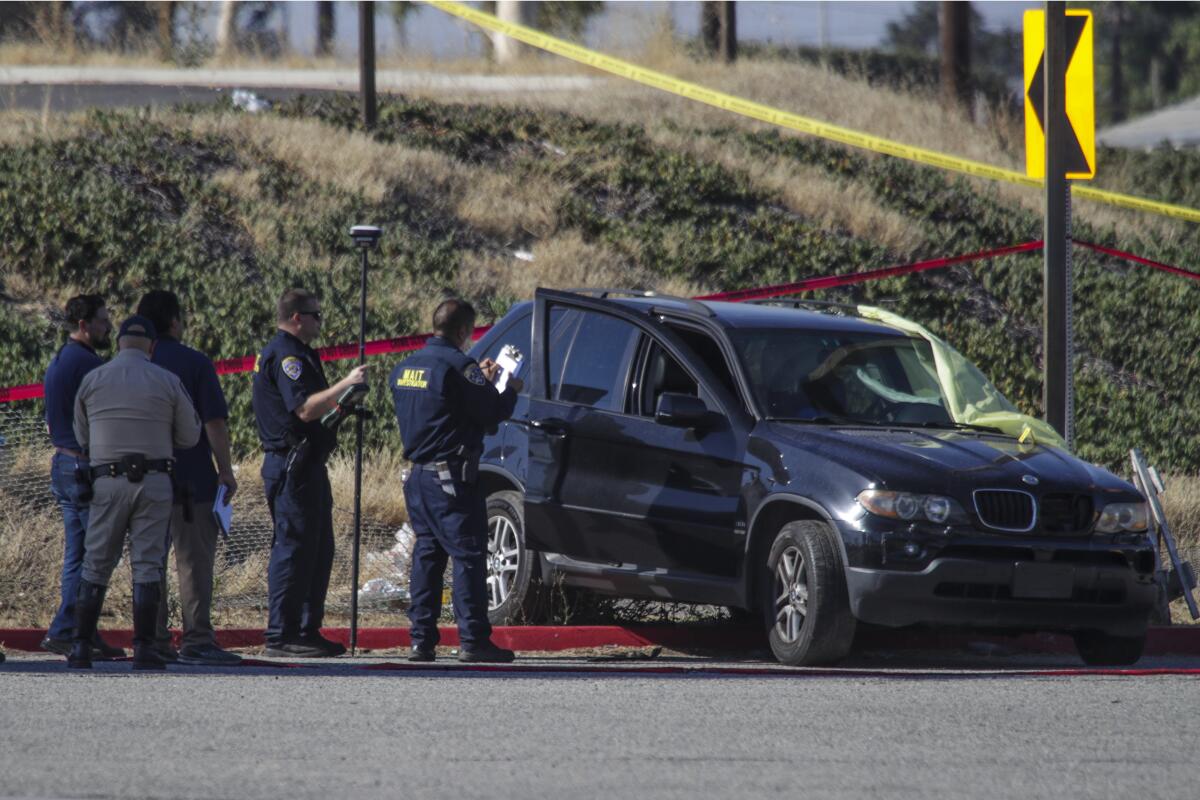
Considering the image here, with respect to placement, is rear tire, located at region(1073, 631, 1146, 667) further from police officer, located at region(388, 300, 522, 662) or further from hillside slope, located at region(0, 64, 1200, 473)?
hillside slope, located at region(0, 64, 1200, 473)

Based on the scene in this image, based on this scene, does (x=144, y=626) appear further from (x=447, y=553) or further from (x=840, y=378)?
(x=840, y=378)

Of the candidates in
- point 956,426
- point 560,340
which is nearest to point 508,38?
point 560,340

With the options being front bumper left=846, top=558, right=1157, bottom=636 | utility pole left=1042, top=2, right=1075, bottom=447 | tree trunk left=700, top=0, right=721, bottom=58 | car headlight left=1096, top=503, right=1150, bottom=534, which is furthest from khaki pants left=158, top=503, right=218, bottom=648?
tree trunk left=700, top=0, right=721, bottom=58

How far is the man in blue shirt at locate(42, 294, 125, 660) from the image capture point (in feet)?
30.1

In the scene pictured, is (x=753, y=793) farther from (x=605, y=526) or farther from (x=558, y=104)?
(x=558, y=104)

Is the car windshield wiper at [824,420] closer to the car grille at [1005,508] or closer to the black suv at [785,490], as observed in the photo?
the black suv at [785,490]

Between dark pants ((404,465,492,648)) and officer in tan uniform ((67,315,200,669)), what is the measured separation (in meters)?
1.31

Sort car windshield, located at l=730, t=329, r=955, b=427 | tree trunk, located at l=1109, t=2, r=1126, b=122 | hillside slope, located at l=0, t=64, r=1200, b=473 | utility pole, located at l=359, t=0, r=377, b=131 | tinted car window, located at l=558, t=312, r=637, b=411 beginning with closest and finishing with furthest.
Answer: car windshield, located at l=730, t=329, r=955, b=427 < tinted car window, located at l=558, t=312, r=637, b=411 < hillside slope, located at l=0, t=64, r=1200, b=473 < utility pole, located at l=359, t=0, r=377, b=131 < tree trunk, located at l=1109, t=2, r=1126, b=122

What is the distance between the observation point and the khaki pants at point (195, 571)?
913 centimetres

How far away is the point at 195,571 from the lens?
9.16m

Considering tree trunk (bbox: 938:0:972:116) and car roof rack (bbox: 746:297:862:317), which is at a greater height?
tree trunk (bbox: 938:0:972:116)

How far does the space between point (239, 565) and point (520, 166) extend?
36.4 feet

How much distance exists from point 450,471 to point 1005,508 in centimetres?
275

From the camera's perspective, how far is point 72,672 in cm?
837
